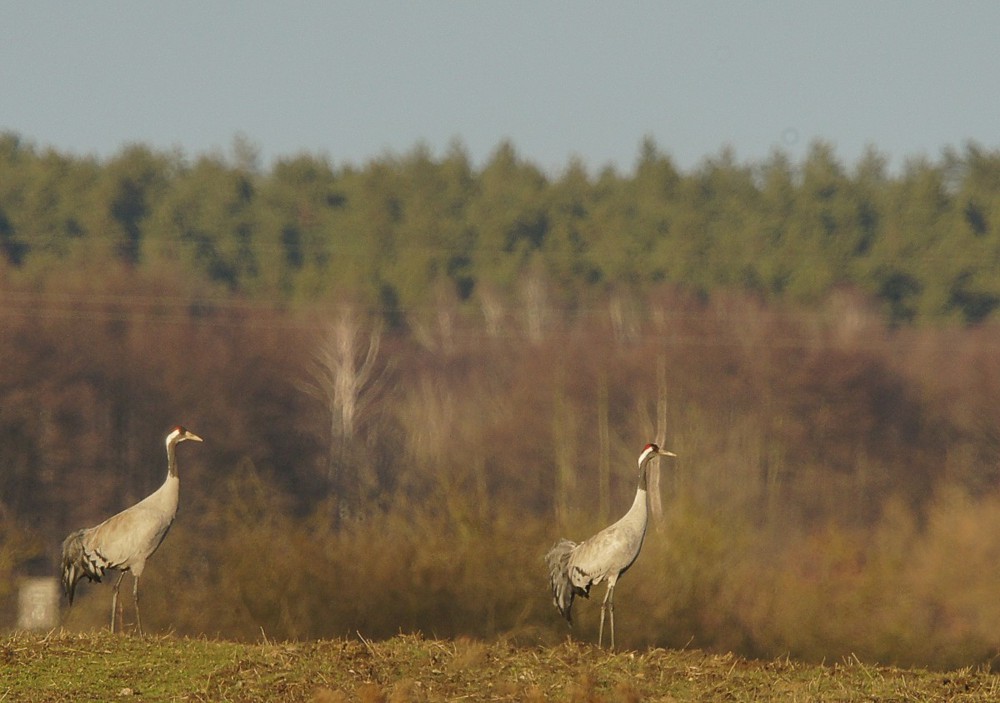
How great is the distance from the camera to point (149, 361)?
197ft

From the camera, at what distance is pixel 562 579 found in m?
18.5

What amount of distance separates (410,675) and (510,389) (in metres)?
56.1

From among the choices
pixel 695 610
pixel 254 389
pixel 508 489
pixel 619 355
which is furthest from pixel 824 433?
pixel 695 610

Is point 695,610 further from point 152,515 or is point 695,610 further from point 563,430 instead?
point 563,430

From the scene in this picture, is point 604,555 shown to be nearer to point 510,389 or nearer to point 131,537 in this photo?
point 131,537

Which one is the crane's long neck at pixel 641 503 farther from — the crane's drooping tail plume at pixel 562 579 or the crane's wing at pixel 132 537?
the crane's wing at pixel 132 537

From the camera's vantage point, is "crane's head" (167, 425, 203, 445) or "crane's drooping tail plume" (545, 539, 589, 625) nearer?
"crane's head" (167, 425, 203, 445)

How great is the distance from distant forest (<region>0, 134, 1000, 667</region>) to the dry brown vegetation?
0.10m

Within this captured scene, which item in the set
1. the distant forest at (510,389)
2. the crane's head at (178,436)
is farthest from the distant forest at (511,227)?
the crane's head at (178,436)

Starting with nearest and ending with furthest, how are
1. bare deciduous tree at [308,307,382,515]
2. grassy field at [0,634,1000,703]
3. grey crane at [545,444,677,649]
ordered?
1. grassy field at [0,634,1000,703]
2. grey crane at [545,444,677,649]
3. bare deciduous tree at [308,307,382,515]

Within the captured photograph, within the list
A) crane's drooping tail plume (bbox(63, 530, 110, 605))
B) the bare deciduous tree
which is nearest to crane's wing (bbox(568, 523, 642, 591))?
crane's drooping tail plume (bbox(63, 530, 110, 605))

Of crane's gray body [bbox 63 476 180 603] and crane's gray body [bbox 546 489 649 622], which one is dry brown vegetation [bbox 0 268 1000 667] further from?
crane's gray body [bbox 63 476 180 603]

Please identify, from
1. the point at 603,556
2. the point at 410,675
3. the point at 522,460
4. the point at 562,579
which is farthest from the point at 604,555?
the point at 522,460

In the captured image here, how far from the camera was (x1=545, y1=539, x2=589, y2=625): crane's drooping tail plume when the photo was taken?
725 inches
